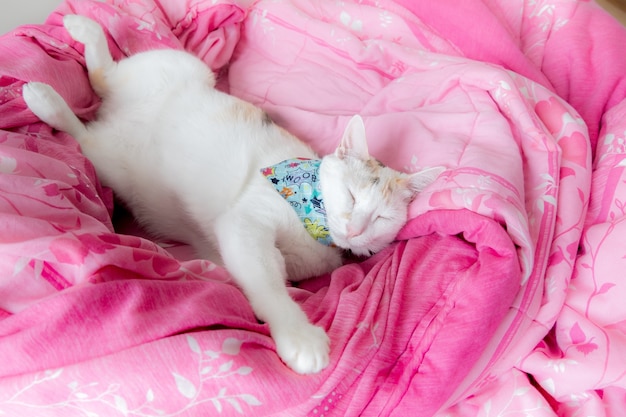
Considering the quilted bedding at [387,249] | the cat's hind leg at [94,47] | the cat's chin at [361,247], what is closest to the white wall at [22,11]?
the quilted bedding at [387,249]

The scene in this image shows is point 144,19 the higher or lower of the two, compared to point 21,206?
higher

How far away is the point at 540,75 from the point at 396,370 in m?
1.20

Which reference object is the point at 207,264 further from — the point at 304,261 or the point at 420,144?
the point at 420,144

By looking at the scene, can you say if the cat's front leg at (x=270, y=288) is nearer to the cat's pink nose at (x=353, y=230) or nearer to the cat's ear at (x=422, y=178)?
the cat's pink nose at (x=353, y=230)

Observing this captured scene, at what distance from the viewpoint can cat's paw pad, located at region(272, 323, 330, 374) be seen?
896mm

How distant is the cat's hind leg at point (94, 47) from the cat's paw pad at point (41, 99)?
0.25 meters

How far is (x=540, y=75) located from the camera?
165 cm

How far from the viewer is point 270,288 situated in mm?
1072

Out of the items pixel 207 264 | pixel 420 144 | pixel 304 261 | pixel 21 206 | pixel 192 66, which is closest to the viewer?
pixel 21 206

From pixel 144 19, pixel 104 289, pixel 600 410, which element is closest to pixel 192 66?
pixel 144 19

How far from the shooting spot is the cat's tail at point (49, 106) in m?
1.31

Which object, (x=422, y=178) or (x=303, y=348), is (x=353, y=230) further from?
(x=303, y=348)

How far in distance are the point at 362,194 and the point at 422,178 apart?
17cm

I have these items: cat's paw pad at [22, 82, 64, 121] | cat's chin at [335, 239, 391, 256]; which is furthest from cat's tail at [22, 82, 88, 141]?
cat's chin at [335, 239, 391, 256]
